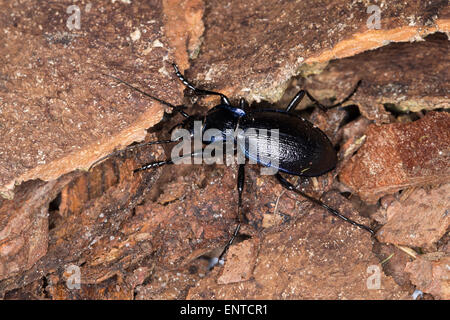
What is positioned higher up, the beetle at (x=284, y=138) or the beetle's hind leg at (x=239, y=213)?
the beetle at (x=284, y=138)

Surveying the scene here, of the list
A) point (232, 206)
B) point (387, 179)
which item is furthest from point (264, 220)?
point (387, 179)

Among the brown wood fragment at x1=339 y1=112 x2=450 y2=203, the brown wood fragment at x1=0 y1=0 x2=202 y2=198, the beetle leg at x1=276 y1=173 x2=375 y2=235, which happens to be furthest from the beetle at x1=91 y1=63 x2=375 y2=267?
the brown wood fragment at x1=0 y1=0 x2=202 y2=198

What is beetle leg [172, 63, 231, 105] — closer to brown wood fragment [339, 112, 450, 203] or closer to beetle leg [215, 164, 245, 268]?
beetle leg [215, 164, 245, 268]

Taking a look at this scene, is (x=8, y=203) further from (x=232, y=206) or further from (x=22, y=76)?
(x=232, y=206)

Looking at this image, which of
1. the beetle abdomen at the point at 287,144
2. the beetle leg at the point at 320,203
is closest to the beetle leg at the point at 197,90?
the beetle abdomen at the point at 287,144

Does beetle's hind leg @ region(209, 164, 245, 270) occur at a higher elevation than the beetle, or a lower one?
lower

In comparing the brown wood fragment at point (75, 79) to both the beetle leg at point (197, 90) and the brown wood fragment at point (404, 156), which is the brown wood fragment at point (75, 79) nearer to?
the beetle leg at point (197, 90)

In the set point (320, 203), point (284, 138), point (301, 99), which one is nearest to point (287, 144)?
point (284, 138)
